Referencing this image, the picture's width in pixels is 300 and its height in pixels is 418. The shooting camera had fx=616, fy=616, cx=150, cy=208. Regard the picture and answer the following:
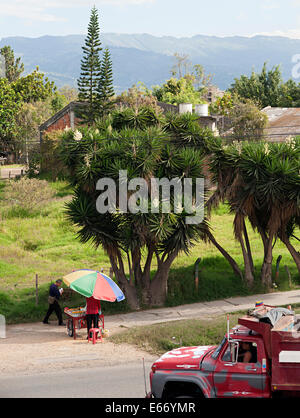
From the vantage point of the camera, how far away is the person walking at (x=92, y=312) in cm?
1622

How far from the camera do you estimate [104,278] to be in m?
16.6

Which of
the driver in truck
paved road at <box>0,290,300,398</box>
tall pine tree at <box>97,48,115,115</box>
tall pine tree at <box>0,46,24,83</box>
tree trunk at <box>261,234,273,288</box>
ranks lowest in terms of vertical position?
paved road at <box>0,290,300,398</box>

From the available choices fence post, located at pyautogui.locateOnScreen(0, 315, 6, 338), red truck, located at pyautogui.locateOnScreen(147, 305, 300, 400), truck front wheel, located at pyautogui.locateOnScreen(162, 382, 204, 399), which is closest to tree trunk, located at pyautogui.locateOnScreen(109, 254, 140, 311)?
fence post, located at pyautogui.locateOnScreen(0, 315, 6, 338)

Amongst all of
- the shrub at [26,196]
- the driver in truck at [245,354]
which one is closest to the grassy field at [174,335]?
the driver in truck at [245,354]

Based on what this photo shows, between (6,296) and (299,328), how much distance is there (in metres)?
13.1

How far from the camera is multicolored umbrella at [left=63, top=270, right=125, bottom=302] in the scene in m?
15.9

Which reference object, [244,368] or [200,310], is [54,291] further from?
[244,368]

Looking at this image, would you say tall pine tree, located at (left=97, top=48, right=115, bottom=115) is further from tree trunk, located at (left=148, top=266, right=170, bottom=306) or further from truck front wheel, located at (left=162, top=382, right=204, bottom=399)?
truck front wheel, located at (left=162, top=382, right=204, bottom=399)

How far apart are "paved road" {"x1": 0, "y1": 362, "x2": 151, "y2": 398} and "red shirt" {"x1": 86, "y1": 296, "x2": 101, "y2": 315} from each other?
275 cm

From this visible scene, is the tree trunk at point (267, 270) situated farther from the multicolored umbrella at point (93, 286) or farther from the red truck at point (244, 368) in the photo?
the red truck at point (244, 368)

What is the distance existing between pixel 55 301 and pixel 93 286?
295 cm

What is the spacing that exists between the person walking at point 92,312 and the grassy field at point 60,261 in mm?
3950
